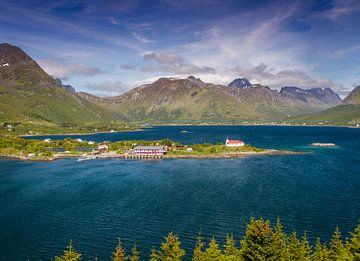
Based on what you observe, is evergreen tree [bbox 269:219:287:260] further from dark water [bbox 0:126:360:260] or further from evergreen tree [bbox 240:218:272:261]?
dark water [bbox 0:126:360:260]

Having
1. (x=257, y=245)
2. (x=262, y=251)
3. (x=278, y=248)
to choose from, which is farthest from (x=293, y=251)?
(x=257, y=245)

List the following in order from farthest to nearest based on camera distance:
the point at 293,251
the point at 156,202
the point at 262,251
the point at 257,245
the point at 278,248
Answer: the point at 156,202, the point at 293,251, the point at 278,248, the point at 257,245, the point at 262,251

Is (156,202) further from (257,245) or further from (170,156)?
(170,156)

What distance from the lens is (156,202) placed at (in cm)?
9206

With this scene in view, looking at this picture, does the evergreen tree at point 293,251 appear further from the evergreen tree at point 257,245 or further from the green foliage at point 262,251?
the evergreen tree at point 257,245

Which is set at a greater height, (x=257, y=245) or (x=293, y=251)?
(x=257, y=245)

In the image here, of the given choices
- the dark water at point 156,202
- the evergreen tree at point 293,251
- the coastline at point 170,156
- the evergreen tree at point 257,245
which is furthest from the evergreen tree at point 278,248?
the coastline at point 170,156

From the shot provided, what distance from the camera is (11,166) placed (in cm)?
15325

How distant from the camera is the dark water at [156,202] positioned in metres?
67.9

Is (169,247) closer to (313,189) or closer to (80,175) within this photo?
(313,189)

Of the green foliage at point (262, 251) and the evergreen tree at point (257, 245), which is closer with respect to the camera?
the green foliage at point (262, 251)

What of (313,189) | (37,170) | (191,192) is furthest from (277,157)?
(37,170)

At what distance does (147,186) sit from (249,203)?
1456 inches

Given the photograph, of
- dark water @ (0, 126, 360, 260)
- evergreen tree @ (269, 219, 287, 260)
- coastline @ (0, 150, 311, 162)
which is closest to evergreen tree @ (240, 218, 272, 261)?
evergreen tree @ (269, 219, 287, 260)
